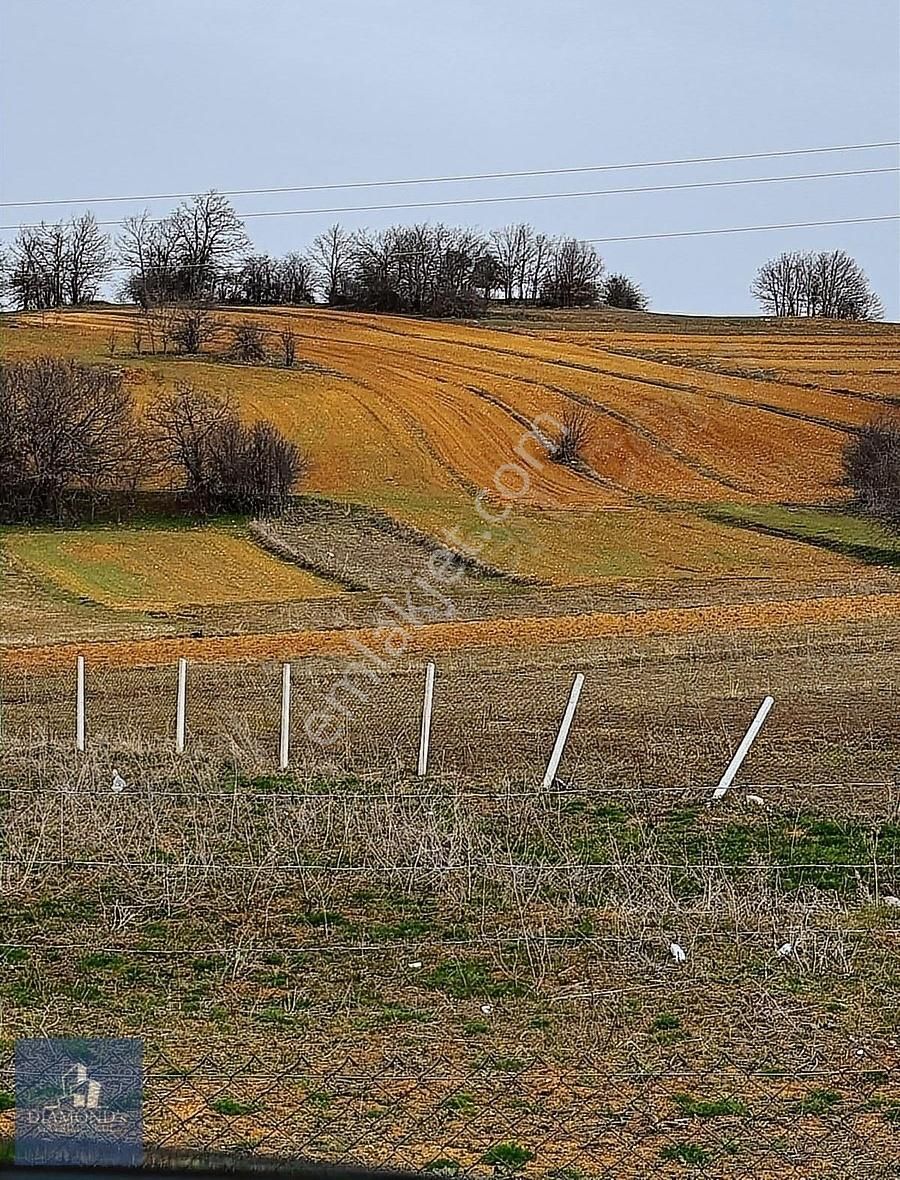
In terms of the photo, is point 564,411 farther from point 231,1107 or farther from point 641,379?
point 231,1107

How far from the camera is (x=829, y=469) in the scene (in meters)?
39.3

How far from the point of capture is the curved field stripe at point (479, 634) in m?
22.8

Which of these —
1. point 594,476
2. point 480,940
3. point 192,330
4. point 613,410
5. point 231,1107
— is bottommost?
point 480,940

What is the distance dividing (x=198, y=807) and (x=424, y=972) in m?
4.19

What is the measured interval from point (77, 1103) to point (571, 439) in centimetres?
3693

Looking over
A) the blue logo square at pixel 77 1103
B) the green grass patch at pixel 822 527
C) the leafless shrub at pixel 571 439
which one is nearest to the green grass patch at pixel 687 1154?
the blue logo square at pixel 77 1103

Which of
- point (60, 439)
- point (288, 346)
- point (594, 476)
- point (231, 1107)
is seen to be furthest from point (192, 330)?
point (231, 1107)

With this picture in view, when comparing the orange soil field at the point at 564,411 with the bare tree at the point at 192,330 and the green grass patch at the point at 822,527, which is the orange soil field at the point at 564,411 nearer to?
the green grass patch at the point at 822,527

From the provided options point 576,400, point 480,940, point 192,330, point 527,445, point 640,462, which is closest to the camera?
point 480,940

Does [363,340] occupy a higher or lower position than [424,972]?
higher

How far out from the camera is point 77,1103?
5.31 m

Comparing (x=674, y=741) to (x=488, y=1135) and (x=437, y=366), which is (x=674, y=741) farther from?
(x=437, y=366)

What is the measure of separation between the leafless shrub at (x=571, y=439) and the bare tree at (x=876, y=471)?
7538 mm

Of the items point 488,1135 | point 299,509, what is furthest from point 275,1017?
point 299,509
